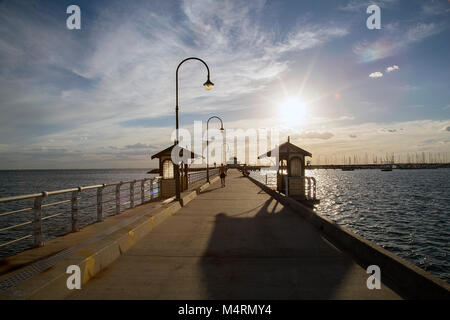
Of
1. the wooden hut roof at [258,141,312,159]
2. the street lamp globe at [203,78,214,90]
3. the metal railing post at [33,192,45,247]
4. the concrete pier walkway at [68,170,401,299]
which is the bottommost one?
the concrete pier walkway at [68,170,401,299]

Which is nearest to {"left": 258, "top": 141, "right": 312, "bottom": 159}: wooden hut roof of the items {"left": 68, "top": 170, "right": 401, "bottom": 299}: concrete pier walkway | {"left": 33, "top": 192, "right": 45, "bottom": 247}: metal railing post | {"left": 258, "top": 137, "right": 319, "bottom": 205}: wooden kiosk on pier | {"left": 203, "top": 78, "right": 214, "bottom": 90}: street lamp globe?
{"left": 258, "top": 137, "right": 319, "bottom": 205}: wooden kiosk on pier

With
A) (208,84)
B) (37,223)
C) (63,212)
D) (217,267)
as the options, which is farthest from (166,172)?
(217,267)

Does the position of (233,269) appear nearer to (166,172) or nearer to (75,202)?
(75,202)

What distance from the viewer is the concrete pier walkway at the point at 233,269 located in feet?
12.6

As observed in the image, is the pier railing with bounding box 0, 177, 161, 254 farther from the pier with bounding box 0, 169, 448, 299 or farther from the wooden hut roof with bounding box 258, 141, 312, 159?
the wooden hut roof with bounding box 258, 141, 312, 159

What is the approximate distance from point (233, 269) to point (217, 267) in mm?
310

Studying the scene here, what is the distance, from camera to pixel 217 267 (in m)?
4.88

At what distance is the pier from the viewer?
3.77 metres

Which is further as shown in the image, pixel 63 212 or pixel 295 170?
pixel 295 170

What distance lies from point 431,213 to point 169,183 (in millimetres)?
24067

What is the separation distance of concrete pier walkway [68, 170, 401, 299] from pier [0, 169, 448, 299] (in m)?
0.01
